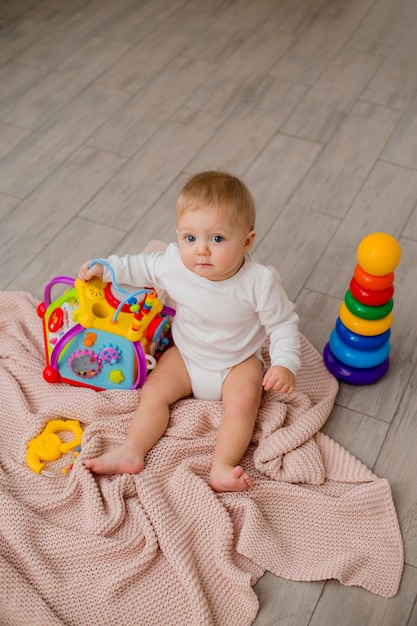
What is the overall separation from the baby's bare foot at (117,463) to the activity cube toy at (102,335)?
0.54ft

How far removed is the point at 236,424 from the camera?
1.32 meters

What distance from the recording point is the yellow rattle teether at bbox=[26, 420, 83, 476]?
131cm

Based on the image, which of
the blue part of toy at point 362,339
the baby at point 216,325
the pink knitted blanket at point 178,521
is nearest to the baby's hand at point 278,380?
the baby at point 216,325

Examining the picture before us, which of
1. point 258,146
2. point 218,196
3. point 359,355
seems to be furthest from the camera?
point 258,146

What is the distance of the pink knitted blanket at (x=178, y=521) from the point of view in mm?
1143

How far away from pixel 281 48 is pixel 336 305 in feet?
3.94

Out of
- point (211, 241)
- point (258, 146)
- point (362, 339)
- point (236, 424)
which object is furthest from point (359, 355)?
point (258, 146)

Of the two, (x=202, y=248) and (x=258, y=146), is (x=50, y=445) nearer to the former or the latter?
(x=202, y=248)

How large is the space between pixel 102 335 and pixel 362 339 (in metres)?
0.48

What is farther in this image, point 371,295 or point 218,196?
point 371,295

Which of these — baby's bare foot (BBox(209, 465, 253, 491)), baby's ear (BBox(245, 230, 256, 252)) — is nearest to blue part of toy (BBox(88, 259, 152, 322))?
baby's ear (BBox(245, 230, 256, 252))

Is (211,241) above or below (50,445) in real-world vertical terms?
above

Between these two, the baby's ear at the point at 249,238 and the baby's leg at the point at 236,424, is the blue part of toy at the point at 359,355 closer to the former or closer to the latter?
the baby's leg at the point at 236,424

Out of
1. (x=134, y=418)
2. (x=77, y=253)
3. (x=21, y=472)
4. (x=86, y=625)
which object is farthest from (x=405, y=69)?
(x=86, y=625)
